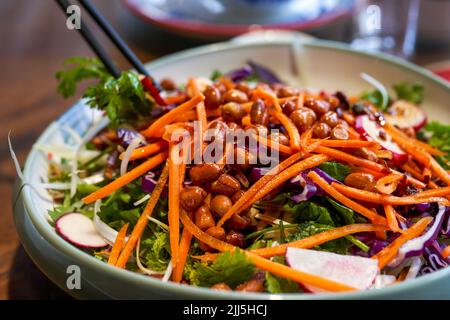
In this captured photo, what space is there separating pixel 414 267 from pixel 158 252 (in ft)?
2.46

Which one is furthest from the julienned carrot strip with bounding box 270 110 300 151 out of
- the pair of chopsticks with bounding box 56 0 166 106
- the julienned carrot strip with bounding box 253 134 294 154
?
the pair of chopsticks with bounding box 56 0 166 106

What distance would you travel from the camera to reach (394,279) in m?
1.50

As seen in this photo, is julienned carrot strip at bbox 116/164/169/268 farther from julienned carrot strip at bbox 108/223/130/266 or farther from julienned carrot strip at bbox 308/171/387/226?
julienned carrot strip at bbox 308/171/387/226

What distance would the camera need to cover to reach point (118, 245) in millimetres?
1642

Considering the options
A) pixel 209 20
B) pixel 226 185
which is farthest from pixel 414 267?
pixel 209 20

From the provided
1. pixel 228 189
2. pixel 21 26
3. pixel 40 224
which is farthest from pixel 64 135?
pixel 21 26

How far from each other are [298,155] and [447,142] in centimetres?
84

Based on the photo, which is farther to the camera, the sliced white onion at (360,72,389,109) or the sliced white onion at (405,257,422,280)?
the sliced white onion at (360,72,389,109)

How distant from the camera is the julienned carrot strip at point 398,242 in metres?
1.47

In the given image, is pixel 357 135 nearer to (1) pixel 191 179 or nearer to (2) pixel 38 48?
(1) pixel 191 179

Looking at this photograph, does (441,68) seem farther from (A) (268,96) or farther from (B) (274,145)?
(B) (274,145)

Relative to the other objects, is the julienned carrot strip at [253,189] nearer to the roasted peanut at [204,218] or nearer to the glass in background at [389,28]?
the roasted peanut at [204,218]

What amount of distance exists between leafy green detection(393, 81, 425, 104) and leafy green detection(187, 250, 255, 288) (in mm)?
1403

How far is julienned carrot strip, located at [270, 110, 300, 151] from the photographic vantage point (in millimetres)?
1655
